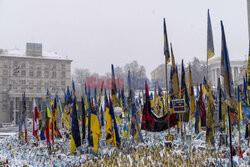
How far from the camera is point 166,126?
633 inches

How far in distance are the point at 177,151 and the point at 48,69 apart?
6016cm

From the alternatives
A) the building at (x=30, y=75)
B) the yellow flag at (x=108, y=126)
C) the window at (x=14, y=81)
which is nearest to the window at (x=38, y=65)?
the building at (x=30, y=75)

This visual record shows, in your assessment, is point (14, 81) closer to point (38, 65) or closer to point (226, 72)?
point (38, 65)

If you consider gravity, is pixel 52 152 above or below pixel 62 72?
below

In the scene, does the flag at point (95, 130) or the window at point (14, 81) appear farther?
the window at point (14, 81)

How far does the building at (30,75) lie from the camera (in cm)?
6300

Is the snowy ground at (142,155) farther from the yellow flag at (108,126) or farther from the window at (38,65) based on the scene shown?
the window at (38,65)

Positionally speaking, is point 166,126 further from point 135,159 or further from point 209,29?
point 209,29

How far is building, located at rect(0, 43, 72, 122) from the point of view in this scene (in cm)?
6300

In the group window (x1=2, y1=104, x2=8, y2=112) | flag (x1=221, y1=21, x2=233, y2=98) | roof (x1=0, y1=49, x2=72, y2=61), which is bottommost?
window (x1=2, y1=104, x2=8, y2=112)

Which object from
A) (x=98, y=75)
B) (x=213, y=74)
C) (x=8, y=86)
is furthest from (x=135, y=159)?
(x=98, y=75)

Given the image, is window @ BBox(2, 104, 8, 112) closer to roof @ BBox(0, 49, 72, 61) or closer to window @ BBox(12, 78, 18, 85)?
window @ BBox(12, 78, 18, 85)

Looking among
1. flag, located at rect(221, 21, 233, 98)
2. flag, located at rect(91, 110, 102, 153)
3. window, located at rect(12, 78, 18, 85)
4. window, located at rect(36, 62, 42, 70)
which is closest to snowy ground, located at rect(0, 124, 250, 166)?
flag, located at rect(91, 110, 102, 153)

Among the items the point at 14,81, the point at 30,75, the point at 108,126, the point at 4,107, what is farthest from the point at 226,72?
the point at 30,75
